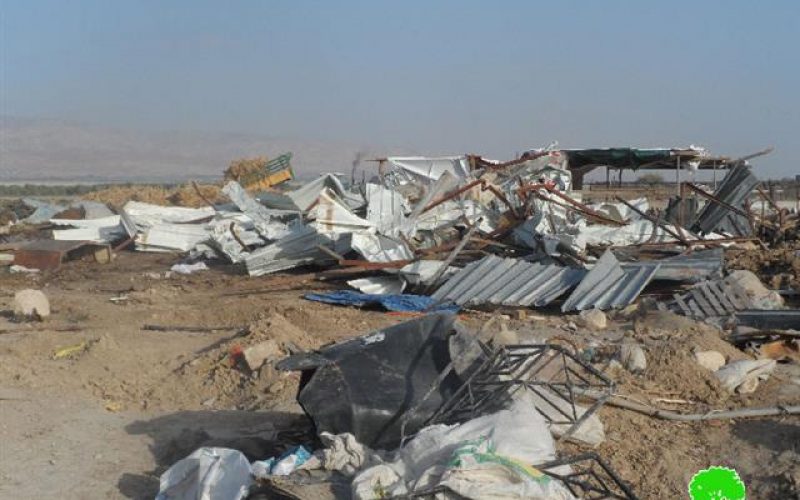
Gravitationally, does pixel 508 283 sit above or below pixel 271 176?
above

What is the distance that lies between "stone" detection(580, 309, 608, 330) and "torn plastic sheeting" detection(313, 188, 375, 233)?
16.2 ft

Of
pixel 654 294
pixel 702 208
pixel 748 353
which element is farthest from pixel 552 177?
pixel 748 353

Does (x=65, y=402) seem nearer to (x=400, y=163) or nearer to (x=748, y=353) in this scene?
(x=748, y=353)

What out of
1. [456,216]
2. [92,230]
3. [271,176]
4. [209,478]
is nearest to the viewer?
[209,478]

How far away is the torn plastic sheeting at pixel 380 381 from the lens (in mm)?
4867

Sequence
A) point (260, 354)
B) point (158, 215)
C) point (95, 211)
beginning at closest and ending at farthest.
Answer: point (260, 354), point (158, 215), point (95, 211)

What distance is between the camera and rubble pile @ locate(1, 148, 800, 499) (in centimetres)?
459

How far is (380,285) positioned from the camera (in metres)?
12.5

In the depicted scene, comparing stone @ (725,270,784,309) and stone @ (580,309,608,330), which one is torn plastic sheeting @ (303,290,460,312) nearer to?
stone @ (580,309,608,330)

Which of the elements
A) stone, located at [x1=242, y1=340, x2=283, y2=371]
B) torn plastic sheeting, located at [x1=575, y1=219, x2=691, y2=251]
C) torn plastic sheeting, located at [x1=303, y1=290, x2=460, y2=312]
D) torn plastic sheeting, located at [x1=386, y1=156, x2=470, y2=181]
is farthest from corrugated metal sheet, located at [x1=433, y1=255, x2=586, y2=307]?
torn plastic sheeting, located at [x1=386, y1=156, x2=470, y2=181]

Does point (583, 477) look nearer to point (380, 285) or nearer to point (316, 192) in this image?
point (380, 285)

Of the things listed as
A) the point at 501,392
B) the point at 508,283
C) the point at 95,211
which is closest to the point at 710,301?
the point at 508,283

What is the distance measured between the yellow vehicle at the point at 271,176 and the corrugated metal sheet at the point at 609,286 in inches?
712

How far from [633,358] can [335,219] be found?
810 centimetres
